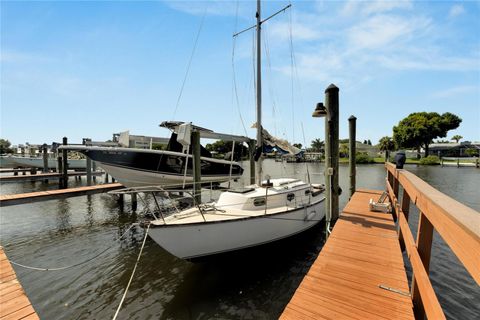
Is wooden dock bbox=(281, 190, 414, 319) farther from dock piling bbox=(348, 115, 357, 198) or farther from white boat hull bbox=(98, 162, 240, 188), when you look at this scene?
white boat hull bbox=(98, 162, 240, 188)

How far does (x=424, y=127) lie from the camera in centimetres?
6134

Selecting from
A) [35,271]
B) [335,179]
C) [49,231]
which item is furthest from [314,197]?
[49,231]

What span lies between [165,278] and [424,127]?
248 ft

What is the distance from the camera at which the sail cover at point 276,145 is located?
1194 cm

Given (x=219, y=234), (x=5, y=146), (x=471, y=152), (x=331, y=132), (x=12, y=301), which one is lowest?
(x=12, y=301)

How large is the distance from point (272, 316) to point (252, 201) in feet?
10.7

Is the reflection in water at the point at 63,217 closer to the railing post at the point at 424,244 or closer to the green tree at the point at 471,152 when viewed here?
the railing post at the point at 424,244

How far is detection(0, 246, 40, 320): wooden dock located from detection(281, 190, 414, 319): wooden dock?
169 inches

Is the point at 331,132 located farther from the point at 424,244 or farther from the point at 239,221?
the point at 424,244

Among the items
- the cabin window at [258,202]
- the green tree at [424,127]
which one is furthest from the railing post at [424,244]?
the green tree at [424,127]

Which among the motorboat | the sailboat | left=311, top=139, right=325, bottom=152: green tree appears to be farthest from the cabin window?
left=311, top=139, right=325, bottom=152: green tree

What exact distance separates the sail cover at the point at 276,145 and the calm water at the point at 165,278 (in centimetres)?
410

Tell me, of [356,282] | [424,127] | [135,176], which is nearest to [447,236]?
[356,282]

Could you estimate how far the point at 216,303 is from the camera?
571 centimetres
